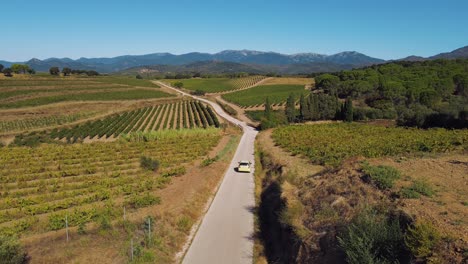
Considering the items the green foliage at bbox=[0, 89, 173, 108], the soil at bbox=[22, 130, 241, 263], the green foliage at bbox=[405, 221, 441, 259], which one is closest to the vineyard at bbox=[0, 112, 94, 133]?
the green foliage at bbox=[0, 89, 173, 108]

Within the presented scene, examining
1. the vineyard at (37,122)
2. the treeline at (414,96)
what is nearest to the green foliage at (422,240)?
the treeline at (414,96)

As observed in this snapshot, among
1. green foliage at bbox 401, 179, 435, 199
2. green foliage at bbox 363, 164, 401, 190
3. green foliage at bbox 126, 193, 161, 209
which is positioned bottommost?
green foliage at bbox 126, 193, 161, 209

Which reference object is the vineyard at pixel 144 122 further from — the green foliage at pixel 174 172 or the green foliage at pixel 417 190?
the green foliage at pixel 417 190

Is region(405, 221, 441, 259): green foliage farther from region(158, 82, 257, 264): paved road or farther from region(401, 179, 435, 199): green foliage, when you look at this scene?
region(158, 82, 257, 264): paved road

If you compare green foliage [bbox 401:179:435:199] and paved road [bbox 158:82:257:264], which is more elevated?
green foliage [bbox 401:179:435:199]

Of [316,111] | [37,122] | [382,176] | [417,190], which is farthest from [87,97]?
[417,190]

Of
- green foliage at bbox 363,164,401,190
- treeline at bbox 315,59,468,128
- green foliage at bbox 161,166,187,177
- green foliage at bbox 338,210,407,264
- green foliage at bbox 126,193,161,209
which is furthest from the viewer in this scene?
treeline at bbox 315,59,468,128

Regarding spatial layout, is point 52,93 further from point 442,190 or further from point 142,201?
point 442,190
